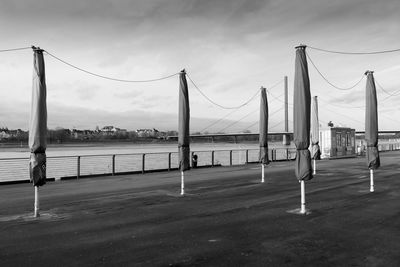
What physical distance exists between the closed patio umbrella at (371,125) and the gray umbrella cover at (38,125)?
10.6 metres

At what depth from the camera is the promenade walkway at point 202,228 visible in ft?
19.8

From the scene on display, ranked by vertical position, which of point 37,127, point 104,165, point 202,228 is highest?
point 37,127

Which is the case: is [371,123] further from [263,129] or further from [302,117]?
[302,117]

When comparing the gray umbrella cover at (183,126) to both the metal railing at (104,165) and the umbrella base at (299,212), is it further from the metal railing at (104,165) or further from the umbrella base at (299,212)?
the metal railing at (104,165)

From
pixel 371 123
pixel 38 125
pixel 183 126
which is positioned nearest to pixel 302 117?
pixel 183 126

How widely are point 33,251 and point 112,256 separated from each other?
1.44 meters

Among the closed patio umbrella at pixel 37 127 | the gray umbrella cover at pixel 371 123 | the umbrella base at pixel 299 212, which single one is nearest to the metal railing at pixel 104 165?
the closed patio umbrella at pixel 37 127

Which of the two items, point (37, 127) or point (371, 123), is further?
point (371, 123)

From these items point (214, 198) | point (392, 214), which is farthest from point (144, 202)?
point (392, 214)

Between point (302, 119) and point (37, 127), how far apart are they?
259 inches

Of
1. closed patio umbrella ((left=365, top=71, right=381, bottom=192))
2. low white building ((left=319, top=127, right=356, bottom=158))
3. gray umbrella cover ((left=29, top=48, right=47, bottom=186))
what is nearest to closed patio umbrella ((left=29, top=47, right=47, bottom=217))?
gray umbrella cover ((left=29, top=48, right=47, bottom=186))

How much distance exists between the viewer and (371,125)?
1345 centimetres

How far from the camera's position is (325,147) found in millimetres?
35500

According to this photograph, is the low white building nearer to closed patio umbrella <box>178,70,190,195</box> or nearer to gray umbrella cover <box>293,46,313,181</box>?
closed patio umbrella <box>178,70,190,195</box>
